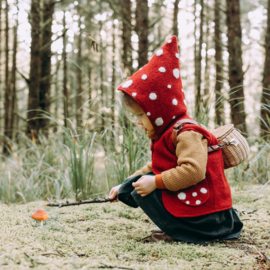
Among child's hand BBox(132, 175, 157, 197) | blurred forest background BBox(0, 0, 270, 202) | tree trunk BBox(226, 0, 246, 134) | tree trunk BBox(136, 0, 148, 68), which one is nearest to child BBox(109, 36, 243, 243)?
child's hand BBox(132, 175, 157, 197)

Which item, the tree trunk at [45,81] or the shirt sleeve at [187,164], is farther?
Result: the tree trunk at [45,81]

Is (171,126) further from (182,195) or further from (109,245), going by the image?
(109,245)

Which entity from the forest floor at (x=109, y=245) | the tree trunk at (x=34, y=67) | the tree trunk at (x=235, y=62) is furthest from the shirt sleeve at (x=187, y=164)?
the tree trunk at (x=34, y=67)

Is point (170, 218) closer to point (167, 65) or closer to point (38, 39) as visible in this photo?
point (167, 65)

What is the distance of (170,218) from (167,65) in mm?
849

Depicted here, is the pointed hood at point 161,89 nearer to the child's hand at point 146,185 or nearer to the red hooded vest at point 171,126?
the red hooded vest at point 171,126

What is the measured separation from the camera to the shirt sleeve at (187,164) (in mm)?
1403

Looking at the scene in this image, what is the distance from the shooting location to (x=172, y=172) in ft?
4.75

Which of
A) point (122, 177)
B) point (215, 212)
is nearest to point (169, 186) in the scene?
point (215, 212)

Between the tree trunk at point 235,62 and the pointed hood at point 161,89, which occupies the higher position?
the tree trunk at point 235,62

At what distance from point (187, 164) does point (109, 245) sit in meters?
0.59

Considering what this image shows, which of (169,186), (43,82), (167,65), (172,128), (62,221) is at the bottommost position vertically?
(62,221)

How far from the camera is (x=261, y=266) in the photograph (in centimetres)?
121

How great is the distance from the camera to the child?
1.49 meters
